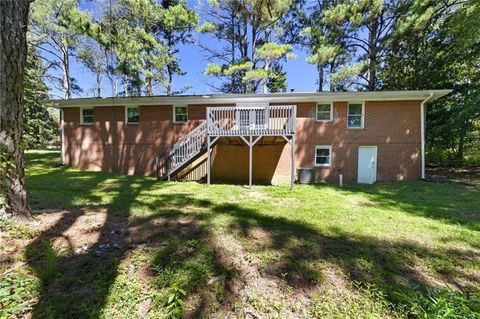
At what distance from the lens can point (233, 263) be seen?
11.5ft

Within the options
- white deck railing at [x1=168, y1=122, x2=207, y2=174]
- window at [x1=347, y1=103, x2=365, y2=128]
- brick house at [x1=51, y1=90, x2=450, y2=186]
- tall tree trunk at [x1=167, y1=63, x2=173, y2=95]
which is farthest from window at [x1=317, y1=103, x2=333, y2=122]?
tall tree trunk at [x1=167, y1=63, x2=173, y2=95]

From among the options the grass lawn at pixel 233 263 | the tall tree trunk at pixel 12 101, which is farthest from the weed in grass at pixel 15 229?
the tall tree trunk at pixel 12 101

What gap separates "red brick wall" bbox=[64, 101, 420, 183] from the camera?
11.6 m

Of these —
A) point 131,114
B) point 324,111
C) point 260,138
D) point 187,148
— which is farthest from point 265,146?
point 131,114

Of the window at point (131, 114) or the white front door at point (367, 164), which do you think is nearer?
the white front door at point (367, 164)

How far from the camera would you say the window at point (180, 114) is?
502 inches

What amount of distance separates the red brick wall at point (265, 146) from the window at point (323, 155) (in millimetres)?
186

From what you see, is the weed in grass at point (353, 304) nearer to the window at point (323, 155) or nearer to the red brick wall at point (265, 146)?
the red brick wall at point (265, 146)

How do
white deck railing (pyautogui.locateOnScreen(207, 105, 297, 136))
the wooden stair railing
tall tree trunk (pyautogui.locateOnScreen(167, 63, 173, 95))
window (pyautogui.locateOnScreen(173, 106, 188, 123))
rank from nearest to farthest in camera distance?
white deck railing (pyautogui.locateOnScreen(207, 105, 297, 136)) → the wooden stair railing → window (pyautogui.locateOnScreen(173, 106, 188, 123)) → tall tree trunk (pyautogui.locateOnScreen(167, 63, 173, 95))

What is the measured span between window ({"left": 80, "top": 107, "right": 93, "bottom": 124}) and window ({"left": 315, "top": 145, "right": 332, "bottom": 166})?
1202cm

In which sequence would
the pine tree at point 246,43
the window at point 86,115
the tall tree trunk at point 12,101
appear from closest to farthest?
1. the tall tree trunk at point 12,101
2. the window at point 86,115
3. the pine tree at point 246,43

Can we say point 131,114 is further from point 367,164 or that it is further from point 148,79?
point 367,164

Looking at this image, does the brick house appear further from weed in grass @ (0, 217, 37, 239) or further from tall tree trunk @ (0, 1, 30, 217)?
weed in grass @ (0, 217, 37, 239)

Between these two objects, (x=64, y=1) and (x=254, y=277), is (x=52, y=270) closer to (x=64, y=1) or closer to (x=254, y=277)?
(x=254, y=277)
